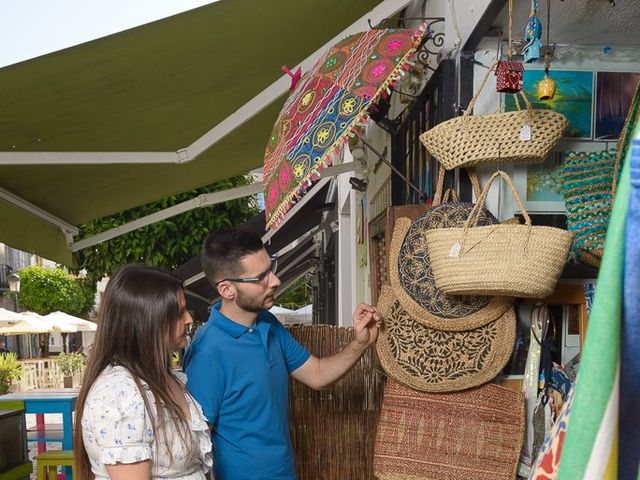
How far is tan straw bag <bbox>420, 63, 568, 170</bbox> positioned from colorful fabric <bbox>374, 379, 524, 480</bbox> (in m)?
0.81

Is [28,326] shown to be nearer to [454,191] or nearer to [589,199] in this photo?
[454,191]

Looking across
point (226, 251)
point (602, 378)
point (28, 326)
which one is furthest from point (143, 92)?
point (28, 326)

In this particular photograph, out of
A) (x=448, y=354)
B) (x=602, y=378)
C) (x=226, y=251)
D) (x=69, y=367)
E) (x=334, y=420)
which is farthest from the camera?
(x=69, y=367)

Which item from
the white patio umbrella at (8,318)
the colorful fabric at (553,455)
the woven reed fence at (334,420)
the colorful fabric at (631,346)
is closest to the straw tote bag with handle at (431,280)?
the woven reed fence at (334,420)

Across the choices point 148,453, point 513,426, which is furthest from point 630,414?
point 513,426

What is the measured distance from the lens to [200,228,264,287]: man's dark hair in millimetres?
2531

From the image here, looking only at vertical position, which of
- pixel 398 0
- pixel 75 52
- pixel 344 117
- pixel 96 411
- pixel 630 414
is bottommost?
pixel 96 411

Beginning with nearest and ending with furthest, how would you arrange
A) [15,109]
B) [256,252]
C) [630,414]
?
[630,414]
[256,252]
[15,109]

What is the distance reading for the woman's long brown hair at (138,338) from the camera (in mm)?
1928

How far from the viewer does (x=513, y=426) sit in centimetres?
218

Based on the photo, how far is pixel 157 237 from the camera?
11492 millimetres

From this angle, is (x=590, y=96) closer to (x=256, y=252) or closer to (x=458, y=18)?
(x=458, y=18)

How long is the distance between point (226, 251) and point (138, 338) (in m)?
0.67

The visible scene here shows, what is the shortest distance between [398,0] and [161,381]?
208 centimetres
